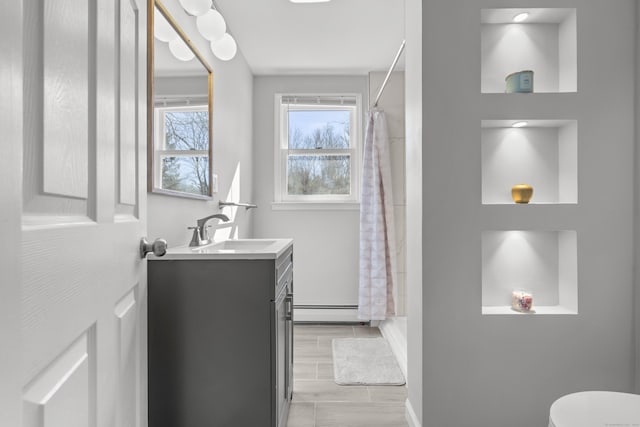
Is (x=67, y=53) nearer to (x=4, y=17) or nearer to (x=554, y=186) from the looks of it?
(x=4, y=17)

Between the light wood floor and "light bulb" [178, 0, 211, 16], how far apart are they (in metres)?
1.99

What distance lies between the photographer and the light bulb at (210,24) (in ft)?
6.79

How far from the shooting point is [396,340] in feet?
10.1

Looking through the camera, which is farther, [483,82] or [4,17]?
[483,82]

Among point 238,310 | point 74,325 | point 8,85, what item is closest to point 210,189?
point 238,310

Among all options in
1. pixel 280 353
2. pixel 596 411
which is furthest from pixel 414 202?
pixel 596 411

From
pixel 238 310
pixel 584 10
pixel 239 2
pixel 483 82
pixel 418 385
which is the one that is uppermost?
pixel 239 2

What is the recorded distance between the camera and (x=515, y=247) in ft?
6.09

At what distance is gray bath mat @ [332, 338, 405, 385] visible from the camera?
2.55m

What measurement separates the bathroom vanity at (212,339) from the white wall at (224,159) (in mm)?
353

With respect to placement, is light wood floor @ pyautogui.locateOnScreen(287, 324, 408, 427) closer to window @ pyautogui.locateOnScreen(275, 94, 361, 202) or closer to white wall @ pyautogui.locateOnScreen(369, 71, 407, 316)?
white wall @ pyautogui.locateOnScreen(369, 71, 407, 316)

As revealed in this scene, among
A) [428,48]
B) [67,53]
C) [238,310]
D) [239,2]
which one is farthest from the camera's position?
[239,2]

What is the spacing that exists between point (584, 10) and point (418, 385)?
1749mm

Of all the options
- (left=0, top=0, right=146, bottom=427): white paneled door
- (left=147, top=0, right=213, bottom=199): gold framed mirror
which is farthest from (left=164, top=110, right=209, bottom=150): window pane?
(left=0, top=0, right=146, bottom=427): white paneled door
